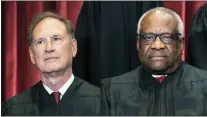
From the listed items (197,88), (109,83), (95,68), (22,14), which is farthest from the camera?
(22,14)

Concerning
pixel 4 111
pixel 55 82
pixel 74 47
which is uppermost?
pixel 74 47

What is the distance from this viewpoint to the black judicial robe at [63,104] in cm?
168

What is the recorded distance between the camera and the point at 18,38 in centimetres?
191

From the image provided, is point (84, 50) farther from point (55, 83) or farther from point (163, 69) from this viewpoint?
point (163, 69)

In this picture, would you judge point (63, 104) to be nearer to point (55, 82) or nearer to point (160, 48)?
point (55, 82)

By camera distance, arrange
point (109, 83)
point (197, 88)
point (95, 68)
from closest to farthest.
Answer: point (197, 88), point (109, 83), point (95, 68)

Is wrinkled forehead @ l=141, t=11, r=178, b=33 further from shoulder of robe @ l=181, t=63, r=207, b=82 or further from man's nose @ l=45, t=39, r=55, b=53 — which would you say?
man's nose @ l=45, t=39, r=55, b=53

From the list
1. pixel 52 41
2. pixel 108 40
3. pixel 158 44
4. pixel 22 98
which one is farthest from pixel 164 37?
pixel 22 98

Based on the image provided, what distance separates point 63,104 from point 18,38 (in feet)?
1.43

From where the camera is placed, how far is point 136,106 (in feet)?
5.13

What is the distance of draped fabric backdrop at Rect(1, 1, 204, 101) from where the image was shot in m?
1.89

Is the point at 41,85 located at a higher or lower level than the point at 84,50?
lower

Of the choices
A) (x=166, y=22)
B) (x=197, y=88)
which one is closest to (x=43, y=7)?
(x=166, y=22)

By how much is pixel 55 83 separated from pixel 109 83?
0.23m
